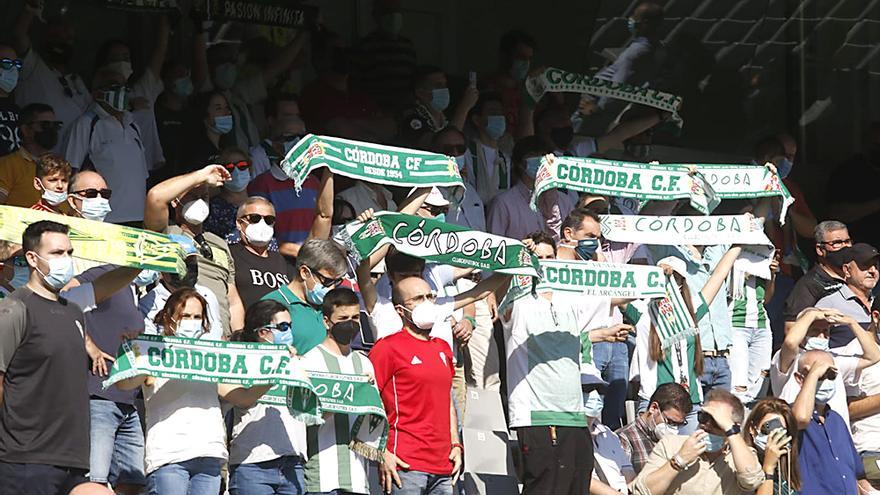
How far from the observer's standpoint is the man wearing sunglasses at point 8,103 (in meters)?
11.8

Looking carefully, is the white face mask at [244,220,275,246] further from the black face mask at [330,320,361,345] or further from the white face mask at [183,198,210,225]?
the black face mask at [330,320,361,345]

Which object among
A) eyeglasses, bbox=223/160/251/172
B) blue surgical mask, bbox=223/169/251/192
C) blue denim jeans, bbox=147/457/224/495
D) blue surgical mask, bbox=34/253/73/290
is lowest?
blue denim jeans, bbox=147/457/224/495

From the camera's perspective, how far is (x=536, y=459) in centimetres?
1152

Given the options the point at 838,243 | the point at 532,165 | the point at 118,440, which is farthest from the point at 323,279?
the point at 838,243

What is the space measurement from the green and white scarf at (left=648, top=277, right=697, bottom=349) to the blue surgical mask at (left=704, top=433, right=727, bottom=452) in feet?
3.85

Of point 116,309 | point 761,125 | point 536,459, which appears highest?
point 761,125

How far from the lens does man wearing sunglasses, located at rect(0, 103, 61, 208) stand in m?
11.4

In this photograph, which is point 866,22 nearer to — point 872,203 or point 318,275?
point 872,203

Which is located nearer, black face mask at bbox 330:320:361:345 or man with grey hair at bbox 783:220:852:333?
black face mask at bbox 330:320:361:345

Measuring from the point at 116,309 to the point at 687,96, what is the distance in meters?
9.00

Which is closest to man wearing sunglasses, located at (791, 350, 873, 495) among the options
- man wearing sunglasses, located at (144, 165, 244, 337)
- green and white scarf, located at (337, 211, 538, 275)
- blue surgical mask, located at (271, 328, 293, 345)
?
green and white scarf, located at (337, 211, 538, 275)

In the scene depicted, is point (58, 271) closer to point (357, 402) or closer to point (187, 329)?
point (187, 329)

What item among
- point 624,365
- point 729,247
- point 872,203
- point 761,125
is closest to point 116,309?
point 624,365

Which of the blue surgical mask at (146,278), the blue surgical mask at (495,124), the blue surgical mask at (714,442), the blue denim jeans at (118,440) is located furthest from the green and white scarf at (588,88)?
the blue denim jeans at (118,440)
